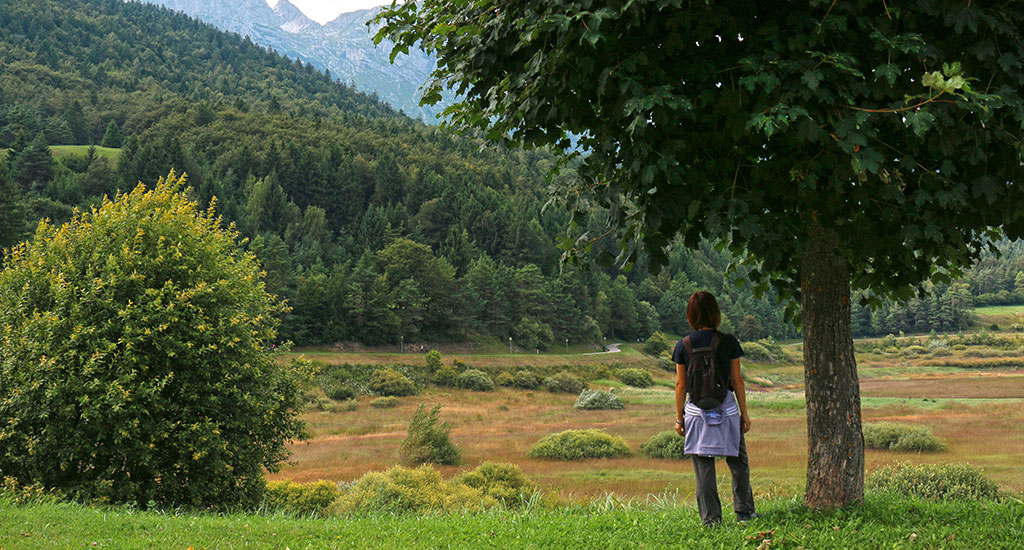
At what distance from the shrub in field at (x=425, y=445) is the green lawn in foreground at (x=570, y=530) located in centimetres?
1712

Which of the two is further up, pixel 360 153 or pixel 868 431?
pixel 360 153

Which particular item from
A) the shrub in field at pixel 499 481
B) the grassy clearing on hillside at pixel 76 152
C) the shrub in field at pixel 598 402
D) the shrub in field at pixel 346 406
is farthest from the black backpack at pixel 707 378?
the grassy clearing on hillside at pixel 76 152

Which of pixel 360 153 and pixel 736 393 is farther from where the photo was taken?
pixel 360 153

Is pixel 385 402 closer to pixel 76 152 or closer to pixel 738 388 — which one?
pixel 738 388

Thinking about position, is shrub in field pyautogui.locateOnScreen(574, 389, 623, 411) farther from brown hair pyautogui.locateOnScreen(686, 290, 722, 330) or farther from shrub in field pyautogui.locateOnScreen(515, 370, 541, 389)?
brown hair pyautogui.locateOnScreen(686, 290, 722, 330)

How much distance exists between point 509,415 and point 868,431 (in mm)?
25271

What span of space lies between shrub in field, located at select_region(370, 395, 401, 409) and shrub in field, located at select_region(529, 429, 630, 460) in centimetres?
2358

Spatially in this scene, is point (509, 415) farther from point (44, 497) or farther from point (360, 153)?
point (360, 153)

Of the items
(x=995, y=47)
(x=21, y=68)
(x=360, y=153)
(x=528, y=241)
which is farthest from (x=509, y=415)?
(x=21, y=68)

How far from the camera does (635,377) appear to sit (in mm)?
68312

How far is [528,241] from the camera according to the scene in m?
110

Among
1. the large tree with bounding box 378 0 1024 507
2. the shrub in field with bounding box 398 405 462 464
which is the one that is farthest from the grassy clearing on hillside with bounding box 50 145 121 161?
the large tree with bounding box 378 0 1024 507

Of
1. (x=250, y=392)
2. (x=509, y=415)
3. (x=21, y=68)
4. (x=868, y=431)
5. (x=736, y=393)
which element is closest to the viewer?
(x=736, y=393)

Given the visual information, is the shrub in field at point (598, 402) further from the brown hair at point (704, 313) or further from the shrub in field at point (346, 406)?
the brown hair at point (704, 313)
